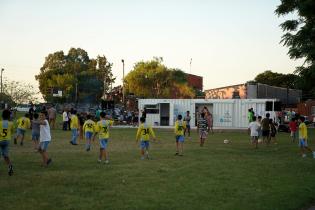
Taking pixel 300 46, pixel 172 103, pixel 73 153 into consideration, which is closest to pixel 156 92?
pixel 172 103

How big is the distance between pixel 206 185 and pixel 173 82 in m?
57.2

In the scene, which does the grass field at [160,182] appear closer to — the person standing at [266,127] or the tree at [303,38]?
the person standing at [266,127]

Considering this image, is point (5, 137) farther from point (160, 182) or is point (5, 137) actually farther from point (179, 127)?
point (179, 127)

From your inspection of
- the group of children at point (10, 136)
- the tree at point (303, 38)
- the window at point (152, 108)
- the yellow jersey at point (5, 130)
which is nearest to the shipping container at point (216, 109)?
the window at point (152, 108)

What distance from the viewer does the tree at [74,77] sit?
260 ft

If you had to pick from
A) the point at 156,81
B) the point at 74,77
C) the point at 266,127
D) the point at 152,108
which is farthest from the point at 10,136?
the point at 74,77

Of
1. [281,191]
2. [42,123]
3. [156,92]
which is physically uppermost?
[156,92]

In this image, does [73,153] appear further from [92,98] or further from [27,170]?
[92,98]

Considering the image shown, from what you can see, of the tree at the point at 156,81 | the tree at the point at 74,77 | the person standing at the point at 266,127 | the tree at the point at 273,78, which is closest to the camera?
the person standing at the point at 266,127

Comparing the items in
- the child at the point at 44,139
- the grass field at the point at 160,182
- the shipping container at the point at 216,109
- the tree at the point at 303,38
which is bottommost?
the grass field at the point at 160,182

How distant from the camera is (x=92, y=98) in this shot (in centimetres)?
8319

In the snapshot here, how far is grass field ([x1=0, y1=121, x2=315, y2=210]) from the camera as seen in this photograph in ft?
30.6

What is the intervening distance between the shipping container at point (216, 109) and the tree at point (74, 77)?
36.5m

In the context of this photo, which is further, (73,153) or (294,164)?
(73,153)
